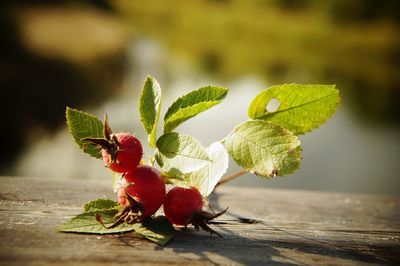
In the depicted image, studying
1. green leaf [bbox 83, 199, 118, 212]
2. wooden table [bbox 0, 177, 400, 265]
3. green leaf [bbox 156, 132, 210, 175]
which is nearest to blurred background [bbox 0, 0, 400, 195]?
wooden table [bbox 0, 177, 400, 265]

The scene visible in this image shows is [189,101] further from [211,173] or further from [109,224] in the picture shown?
[109,224]

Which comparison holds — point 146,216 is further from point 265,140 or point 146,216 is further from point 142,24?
point 142,24

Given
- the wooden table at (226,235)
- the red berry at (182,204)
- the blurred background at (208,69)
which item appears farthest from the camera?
the blurred background at (208,69)

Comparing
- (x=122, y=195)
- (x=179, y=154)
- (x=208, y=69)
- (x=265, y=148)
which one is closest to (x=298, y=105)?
(x=265, y=148)

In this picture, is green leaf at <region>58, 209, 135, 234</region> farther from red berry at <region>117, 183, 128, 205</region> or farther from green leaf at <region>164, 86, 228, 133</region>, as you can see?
green leaf at <region>164, 86, 228, 133</region>

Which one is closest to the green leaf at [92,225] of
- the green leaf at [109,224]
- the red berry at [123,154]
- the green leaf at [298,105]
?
the green leaf at [109,224]

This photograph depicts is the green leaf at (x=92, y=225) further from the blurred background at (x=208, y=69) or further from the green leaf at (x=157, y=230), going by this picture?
the blurred background at (x=208, y=69)

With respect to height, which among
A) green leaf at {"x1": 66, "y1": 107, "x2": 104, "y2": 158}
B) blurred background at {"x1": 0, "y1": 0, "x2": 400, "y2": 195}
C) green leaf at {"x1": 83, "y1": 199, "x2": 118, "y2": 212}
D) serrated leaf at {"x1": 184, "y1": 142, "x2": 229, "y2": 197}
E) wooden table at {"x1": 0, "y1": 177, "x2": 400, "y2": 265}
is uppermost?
blurred background at {"x1": 0, "y1": 0, "x2": 400, "y2": 195}
